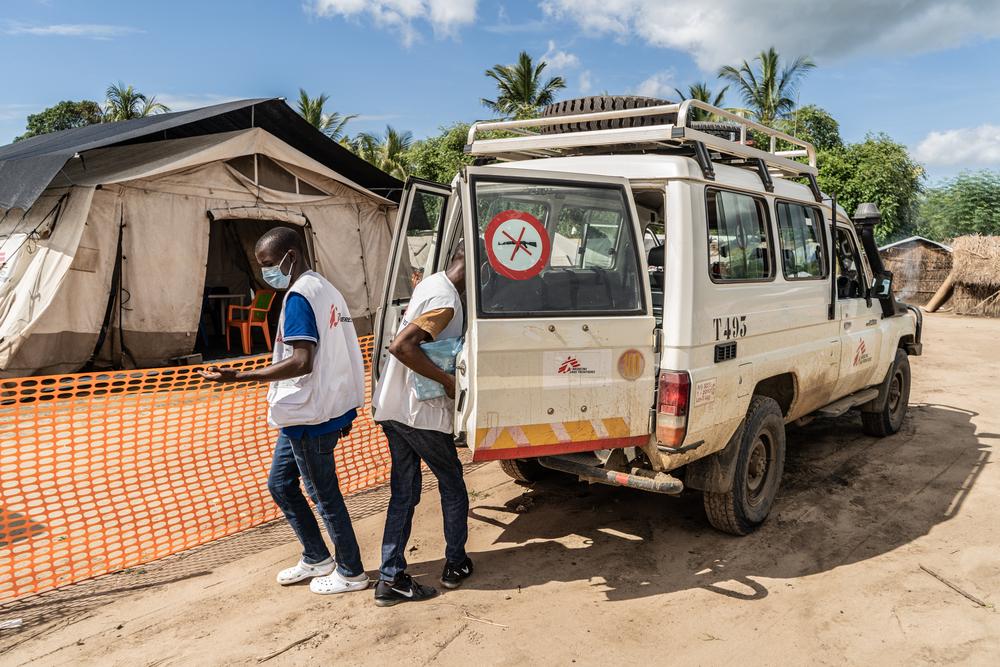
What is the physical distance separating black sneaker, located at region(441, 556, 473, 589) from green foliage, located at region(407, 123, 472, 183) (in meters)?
18.1

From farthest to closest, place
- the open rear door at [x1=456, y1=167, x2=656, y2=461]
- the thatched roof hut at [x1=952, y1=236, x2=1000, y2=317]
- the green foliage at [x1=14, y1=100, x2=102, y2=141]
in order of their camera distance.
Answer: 1. the green foliage at [x1=14, y1=100, x2=102, y2=141]
2. the thatched roof hut at [x1=952, y1=236, x2=1000, y2=317]
3. the open rear door at [x1=456, y1=167, x2=656, y2=461]

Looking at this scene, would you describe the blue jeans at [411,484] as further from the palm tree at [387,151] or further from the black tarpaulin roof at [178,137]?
the palm tree at [387,151]

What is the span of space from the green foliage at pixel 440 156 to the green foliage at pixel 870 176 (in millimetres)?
10802

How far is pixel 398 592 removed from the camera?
3580 mm

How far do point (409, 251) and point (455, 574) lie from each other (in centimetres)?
185

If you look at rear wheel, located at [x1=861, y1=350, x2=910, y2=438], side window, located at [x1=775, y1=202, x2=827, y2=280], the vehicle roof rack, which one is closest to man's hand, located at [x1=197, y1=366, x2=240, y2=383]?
the vehicle roof rack

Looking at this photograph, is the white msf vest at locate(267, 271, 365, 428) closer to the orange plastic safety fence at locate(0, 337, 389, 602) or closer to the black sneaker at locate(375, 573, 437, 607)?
the black sneaker at locate(375, 573, 437, 607)

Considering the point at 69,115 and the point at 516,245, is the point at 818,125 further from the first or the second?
the point at 69,115

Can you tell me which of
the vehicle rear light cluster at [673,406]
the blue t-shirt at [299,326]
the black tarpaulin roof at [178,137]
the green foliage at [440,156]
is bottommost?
the vehicle rear light cluster at [673,406]

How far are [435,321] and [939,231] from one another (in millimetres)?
40726

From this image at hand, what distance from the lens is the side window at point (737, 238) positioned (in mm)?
3957

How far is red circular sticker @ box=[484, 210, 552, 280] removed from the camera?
3326 mm

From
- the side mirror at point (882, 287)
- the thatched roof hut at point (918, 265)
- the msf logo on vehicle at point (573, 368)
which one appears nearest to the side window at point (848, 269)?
the side mirror at point (882, 287)

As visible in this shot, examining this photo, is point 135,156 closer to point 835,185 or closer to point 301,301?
point 301,301
